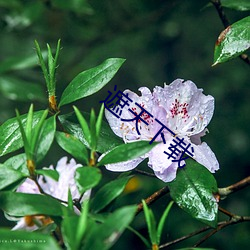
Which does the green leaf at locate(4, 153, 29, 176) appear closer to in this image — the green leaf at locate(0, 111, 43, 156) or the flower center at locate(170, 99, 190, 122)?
the green leaf at locate(0, 111, 43, 156)

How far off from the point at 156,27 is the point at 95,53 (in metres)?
0.31

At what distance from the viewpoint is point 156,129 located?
115 cm

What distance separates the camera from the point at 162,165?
110 centimetres

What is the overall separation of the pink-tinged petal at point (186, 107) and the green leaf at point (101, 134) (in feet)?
0.34

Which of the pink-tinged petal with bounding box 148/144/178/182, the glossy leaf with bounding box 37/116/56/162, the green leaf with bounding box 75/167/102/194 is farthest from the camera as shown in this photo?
the pink-tinged petal with bounding box 148/144/178/182

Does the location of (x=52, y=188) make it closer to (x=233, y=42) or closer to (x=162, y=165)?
(x=162, y=165)

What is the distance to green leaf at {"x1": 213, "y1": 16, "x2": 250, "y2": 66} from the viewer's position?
1.12 m

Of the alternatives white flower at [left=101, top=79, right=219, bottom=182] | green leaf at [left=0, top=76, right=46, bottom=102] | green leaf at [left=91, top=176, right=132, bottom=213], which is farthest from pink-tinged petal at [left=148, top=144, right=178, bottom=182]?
green leaf at [left=0, top=76, right=46, bottom=102]

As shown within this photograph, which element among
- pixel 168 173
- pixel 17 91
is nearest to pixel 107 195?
pixel 168 173

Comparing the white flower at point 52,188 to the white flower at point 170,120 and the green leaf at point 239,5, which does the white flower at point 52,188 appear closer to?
the white flower at point 170,120

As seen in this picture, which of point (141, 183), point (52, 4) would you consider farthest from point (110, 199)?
point (141, 183)

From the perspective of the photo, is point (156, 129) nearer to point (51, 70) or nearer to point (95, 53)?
point (51, 70)

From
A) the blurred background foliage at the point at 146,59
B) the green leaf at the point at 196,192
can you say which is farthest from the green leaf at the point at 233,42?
the blurred background foliage at the point at 146,59

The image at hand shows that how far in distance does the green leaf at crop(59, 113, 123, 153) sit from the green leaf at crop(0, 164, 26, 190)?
6.6 inches
